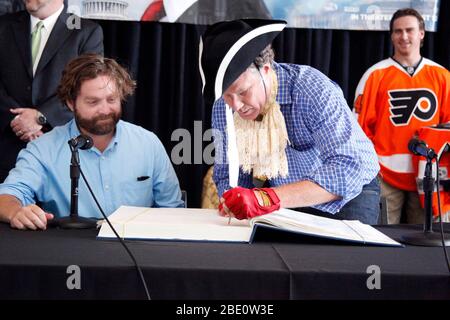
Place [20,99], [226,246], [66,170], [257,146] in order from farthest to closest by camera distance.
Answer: [20,99]
[66,170]
[257,146]
[226,246]

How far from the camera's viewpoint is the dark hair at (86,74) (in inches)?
101

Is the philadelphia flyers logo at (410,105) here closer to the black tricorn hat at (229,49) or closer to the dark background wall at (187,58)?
the dark background wall at (187,58)

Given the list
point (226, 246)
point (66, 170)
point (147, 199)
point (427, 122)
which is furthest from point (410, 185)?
point (226, 246)

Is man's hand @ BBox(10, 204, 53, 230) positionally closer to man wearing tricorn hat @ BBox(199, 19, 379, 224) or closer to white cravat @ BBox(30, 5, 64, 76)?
man wearing tricorn hat @ BBox(199, 19, 379, 224)

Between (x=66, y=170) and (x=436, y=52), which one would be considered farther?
(x=436, y=52)

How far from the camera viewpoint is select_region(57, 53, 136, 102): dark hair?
2.56 m

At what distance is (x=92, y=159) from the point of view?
2.46 metres

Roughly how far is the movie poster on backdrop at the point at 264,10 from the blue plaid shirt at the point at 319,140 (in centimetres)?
169

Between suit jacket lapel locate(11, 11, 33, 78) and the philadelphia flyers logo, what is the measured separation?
1828 millimetres

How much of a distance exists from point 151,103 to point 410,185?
1506mm

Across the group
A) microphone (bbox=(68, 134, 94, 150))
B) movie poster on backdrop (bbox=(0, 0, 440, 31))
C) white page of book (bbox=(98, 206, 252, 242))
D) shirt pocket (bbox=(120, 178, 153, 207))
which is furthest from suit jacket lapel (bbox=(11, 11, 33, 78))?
white page of book (bbox=(98, 206, 252, 242))

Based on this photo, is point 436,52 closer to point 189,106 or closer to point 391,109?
point 391,109

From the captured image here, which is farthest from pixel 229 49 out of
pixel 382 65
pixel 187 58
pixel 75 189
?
pixel 187 58

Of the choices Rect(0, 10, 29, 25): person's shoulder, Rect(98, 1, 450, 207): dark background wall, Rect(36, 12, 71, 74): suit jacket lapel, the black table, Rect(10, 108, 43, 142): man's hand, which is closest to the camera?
the black table
